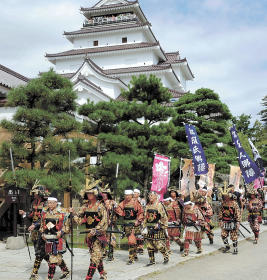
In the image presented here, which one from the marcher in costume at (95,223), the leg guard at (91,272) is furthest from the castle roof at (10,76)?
the leg guard at (91,272)

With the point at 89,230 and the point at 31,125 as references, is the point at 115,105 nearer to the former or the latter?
the point at 31,125

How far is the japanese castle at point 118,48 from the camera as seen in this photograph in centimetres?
3566

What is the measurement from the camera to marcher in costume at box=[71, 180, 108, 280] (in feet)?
22.1

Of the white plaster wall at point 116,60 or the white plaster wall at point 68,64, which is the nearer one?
the white plaster wall at point 116,60

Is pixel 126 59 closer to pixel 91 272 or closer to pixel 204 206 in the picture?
pixel 204 206

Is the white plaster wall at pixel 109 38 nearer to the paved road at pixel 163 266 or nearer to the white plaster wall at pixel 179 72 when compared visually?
the white plaster wall at pixel 179 72

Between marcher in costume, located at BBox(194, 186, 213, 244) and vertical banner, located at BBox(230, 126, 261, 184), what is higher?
vertical banner, located at BBox(230, 126, 261, 184)

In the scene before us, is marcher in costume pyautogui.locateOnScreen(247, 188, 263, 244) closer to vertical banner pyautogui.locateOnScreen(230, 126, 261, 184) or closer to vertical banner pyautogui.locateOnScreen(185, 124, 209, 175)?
vertical banner pyautogui.locateOnScreen(230, 126, 261, 184)

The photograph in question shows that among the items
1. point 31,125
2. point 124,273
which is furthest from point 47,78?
point 124,273

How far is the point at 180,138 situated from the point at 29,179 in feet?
38.4

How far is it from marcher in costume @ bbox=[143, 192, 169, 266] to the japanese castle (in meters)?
26.6

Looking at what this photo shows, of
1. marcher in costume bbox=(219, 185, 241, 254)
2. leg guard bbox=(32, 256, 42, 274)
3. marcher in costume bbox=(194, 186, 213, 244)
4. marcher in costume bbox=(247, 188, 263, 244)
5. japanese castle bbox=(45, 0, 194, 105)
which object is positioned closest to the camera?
leg guard bbox=(32, 256, 42, 274)

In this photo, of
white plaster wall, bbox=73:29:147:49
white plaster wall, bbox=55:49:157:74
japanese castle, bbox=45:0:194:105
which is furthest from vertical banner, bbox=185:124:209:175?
white plaster wall, bbox=73:29:147:49

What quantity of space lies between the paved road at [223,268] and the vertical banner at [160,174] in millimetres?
3504
